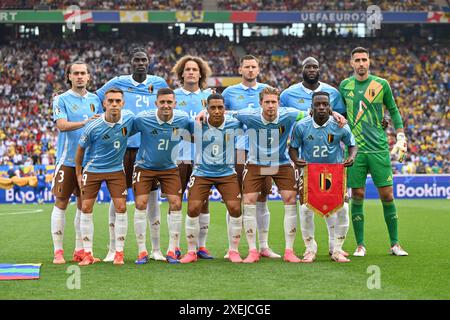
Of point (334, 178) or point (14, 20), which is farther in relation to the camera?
point (14, 20)

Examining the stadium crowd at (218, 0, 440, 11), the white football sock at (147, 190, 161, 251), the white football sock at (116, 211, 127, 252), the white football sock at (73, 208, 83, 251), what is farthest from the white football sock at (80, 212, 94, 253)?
the stadium crowd at (218, 0, 440, 11)

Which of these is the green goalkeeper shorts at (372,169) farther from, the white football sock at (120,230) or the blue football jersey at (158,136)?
the white football sock at (120,230)

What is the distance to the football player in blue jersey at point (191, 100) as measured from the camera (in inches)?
396

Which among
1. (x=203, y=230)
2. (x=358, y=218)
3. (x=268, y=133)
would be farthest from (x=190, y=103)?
(x=358, y=218)

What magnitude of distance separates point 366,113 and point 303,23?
105 ft

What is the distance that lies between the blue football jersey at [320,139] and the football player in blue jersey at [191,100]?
1.41m

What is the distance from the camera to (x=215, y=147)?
31.1 feet

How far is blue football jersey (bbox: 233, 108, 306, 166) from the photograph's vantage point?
372 inches

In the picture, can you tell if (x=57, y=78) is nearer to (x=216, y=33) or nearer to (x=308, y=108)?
(x=216, y=33)

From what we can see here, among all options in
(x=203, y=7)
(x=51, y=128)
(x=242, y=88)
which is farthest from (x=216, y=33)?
(x=242, y=88)

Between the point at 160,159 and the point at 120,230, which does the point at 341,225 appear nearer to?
the point at 160,159

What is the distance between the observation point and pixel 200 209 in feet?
31.2

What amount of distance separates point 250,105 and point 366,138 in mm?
1520

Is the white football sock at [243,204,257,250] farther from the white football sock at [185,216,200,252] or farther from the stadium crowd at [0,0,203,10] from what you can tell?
the stadium crowd at [0,0,203,10]
